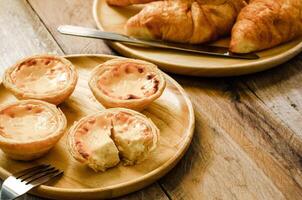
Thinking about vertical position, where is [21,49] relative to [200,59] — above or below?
above

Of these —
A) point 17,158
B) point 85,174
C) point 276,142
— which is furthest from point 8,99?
point 276,142

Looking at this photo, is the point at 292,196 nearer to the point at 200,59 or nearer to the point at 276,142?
the point at 276,142

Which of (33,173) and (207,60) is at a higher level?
(33,173)

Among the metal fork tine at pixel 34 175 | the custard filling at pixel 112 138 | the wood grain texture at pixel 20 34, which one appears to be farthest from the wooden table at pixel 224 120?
the metal fork tine at pixel 34 175

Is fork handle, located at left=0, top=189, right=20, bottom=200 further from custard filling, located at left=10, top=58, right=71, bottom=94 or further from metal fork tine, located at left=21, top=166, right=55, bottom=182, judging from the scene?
custard filling, located at left=10, top=58, right=71, bottom=94

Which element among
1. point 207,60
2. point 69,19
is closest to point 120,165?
point 207,60

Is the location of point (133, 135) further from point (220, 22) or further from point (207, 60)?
point (220, 22)

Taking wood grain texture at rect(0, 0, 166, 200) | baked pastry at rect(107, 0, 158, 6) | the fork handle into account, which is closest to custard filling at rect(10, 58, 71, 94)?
wood grain texture at rect(0, 0, 166, 200)
